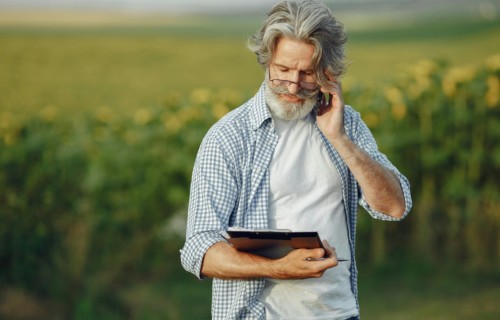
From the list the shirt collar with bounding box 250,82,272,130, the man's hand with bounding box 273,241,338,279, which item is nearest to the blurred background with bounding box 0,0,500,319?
the shirt collar with bounding box 250,82,272,130

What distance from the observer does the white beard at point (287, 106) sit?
3.07m

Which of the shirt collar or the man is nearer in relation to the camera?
the man

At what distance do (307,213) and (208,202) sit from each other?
301 mm

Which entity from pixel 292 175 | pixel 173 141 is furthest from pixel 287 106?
pixel 173 141

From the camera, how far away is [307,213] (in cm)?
304

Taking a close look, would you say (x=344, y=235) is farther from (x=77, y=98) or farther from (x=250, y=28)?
(x=250, y=28)

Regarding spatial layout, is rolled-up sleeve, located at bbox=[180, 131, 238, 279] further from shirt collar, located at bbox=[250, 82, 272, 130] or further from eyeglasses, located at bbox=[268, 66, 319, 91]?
eyeglasses, located at bbox=[268, 66, 319, 91]

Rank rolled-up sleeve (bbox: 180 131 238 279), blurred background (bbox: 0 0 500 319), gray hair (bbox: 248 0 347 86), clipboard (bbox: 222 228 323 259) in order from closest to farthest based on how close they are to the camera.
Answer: clipboard (bbox: 222 228 323 259)
rolled-up sleeve (bbox: 180 131 238 279)
gray hair (bbox: 248 0 347 86)
blurred background (bbox: 0 0 500 319)

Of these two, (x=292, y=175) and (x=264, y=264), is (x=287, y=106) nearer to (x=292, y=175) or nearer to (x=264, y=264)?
(x=292, y=175)

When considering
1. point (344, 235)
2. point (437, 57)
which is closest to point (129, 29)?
point (437, 57)

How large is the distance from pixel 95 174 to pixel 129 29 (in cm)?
169

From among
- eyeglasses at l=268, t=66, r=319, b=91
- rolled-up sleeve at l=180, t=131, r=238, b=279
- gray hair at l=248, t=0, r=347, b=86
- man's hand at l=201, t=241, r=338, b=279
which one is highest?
gray hair at l=248, t=0, r=347, b=86

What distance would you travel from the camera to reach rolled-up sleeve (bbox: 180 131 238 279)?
2.88m

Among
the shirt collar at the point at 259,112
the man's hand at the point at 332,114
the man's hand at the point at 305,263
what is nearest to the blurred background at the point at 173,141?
the shirt collar at the point at 259,112
